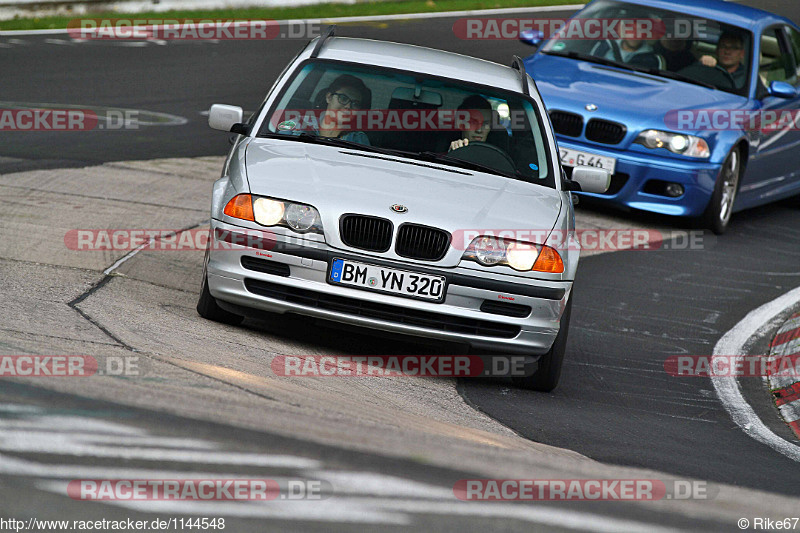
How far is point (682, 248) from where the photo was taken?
11.0 meters

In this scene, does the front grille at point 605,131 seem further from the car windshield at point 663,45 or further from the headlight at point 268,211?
the headlight at point 268,211

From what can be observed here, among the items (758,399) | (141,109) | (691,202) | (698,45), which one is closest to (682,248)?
(691,202)

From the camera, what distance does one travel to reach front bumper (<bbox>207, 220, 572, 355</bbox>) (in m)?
6.10

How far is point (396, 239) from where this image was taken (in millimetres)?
6102

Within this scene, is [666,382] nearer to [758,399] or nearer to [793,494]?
[758,399]

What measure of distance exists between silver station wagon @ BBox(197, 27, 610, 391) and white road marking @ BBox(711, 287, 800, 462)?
1.12m

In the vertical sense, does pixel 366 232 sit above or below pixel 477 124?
below

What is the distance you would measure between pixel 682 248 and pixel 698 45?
92.1 inches
